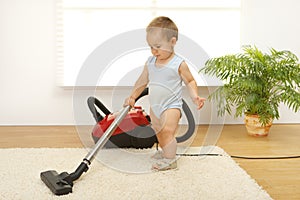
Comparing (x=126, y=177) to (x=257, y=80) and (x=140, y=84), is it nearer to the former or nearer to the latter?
(x=140, y=84)

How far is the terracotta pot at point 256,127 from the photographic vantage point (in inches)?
109

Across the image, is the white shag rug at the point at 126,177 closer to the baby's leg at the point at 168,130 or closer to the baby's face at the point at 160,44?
the baby's leg at the point at 168,130

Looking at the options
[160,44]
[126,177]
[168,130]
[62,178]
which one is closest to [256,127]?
[168,130]

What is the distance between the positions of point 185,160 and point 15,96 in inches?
54.7

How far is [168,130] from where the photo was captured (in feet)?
6.87

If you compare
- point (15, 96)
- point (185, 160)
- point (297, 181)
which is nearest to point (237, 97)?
point (185, 160)

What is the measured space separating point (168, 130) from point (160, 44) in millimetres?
376

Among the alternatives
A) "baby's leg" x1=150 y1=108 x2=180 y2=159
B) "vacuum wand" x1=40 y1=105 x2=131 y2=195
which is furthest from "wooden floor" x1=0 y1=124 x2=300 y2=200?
"vacuum wand" x1=40 y1=105 x2=131 y2=195

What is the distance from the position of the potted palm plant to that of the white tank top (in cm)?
59

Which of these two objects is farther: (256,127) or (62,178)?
(256,127)

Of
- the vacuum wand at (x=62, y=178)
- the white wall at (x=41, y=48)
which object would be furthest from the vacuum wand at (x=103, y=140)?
the white wall at (x=41, y=48)

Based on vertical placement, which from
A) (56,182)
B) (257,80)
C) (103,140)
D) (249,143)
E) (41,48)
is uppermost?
(41,48)

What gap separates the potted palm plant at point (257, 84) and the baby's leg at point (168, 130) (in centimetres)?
66

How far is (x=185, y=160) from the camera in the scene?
220 cm
